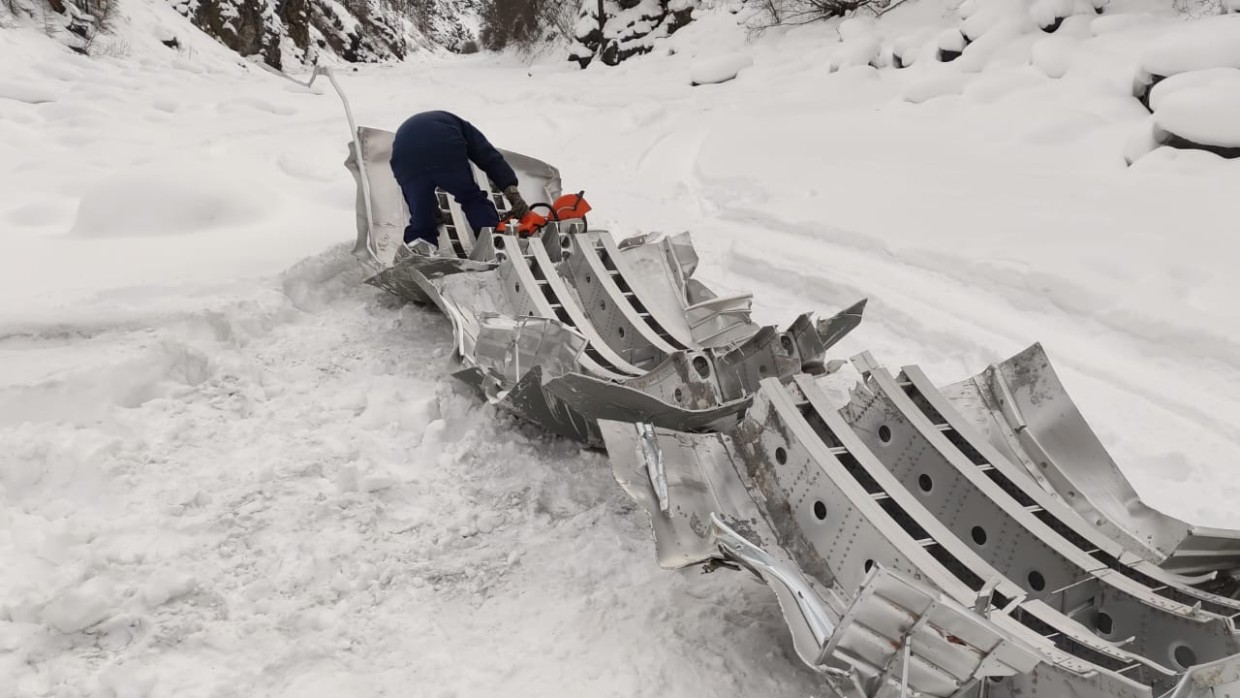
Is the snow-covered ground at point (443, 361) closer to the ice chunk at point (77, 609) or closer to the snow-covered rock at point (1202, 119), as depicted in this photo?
the ice chunk at point (77, 609)

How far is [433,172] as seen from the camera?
17.7 ft

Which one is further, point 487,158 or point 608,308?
point 487,158

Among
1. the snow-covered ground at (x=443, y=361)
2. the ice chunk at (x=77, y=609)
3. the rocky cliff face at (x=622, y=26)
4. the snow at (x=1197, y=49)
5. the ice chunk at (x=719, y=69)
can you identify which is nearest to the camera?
the ice chunk at (x=77, y=609)

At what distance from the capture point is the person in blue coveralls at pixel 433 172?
5.38m

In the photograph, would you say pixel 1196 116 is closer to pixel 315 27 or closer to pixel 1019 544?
pixel 1019 544

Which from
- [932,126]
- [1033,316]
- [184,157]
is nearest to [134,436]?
[1033,316]

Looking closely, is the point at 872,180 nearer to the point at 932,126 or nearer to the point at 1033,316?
the point at 932,126

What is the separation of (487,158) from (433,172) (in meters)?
0.52

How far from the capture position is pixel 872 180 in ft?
24.3

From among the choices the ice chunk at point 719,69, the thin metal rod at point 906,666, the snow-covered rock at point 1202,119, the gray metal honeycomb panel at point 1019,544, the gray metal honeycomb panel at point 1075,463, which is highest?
the snow-covered rock at point 1202,119

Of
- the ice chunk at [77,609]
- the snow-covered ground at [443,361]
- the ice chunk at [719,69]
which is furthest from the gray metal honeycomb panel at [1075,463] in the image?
the ice chunk at [719,69]

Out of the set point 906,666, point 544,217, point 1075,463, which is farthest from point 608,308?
point 906,666

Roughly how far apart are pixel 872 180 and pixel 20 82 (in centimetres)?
1116

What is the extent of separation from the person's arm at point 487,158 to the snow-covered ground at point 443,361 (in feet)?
4.30
